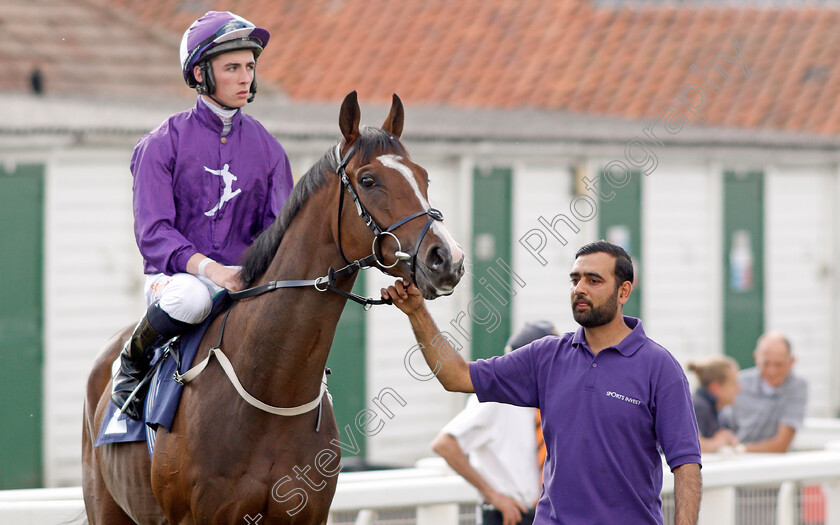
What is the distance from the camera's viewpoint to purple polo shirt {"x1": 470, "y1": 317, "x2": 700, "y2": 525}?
3.78m

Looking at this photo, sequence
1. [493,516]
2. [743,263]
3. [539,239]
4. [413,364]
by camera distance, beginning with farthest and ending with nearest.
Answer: [743,263]
[539,239]
[413,364]
[493,516]

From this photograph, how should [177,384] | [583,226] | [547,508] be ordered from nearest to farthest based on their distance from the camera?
[547,508] < [177,384] < [583,226]

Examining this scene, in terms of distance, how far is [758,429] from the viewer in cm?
865

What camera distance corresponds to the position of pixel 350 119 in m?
3.97

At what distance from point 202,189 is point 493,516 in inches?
84.2

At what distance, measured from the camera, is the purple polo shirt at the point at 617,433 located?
3.78m

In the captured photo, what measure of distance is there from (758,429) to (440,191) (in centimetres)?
471


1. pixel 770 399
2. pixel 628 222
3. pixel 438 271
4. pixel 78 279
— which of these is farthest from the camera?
pixel 628 222

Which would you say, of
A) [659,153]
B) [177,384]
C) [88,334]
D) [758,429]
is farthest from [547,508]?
[659,153]

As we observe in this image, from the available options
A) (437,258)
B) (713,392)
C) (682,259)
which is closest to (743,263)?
(682,259)

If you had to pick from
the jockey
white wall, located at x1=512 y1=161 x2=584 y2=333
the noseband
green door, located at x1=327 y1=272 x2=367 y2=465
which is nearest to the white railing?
the jockey

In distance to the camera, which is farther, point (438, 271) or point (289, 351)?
point (289, 351)

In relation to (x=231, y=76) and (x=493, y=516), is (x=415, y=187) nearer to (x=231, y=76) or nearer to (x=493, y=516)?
(x=231, y=76)

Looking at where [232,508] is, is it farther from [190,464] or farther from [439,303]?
[439,303]
